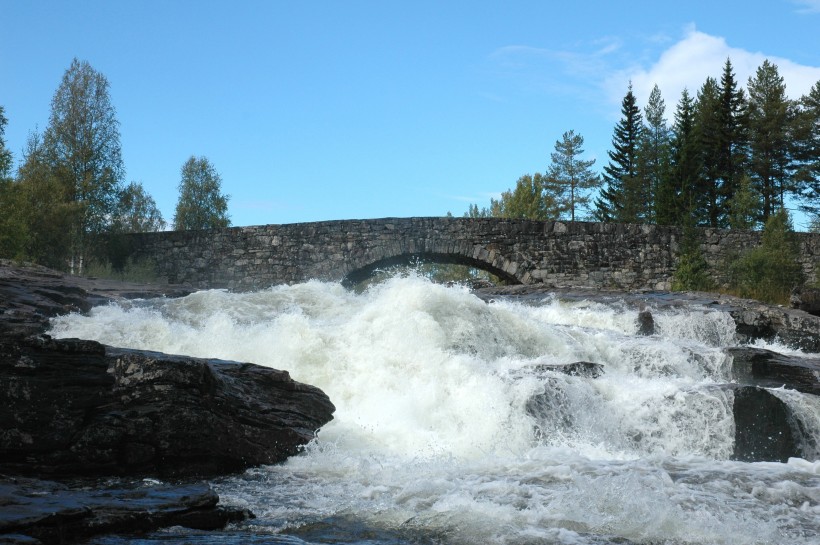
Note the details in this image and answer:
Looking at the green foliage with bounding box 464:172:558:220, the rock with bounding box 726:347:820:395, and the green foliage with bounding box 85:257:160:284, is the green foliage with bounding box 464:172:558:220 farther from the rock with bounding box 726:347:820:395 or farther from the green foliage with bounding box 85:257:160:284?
the rock with bounding box 726:347:820:395

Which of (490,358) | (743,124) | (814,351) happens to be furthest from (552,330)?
(743,124)

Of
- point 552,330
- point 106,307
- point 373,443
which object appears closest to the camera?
point 373,443

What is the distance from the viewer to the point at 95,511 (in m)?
4.90

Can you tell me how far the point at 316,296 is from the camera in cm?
1650

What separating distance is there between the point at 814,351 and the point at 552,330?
614cm

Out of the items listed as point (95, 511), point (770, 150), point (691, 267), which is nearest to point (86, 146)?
point (691, 267)

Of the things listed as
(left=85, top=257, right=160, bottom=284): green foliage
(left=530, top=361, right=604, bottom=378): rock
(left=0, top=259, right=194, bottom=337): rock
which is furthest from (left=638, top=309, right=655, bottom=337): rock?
(left=85, top=257, right=160, bottom=284): green foliage

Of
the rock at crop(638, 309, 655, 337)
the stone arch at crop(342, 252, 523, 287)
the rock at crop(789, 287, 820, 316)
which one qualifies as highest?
the stone arch at crop(342, 252, 523, 287)

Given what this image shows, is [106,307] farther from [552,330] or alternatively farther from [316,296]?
[552,330]

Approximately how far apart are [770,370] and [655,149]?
3486cm

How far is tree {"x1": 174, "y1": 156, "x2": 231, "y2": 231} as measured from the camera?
40.9m

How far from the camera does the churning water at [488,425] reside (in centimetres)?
555

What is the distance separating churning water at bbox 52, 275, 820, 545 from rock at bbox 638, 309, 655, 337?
0.62ft

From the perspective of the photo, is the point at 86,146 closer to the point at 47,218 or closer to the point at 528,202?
Result: the point at 47,218
